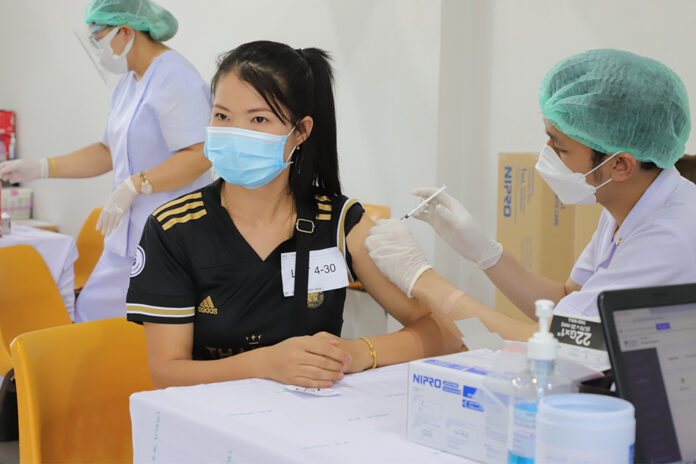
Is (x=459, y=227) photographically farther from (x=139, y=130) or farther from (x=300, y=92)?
(x=139, y=130)

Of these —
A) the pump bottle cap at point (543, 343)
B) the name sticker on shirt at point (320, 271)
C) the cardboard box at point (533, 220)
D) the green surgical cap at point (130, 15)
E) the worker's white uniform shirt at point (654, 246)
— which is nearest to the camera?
the pump bottle cap at point (543, 343)

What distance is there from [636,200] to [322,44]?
2.79 meters

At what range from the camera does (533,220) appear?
309 cm

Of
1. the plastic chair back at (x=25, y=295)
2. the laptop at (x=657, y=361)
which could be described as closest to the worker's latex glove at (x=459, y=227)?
the laptop at (x=657, y=361)

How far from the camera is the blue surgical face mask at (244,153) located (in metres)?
1.65

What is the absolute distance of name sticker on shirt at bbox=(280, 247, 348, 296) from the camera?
5.29 feet

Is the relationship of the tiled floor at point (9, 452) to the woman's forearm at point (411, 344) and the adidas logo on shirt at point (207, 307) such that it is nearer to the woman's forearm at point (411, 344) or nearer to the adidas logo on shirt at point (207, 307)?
the adidas logo on shirt at point (207, 307)

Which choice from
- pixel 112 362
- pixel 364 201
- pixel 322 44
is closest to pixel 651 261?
pixel 112 362

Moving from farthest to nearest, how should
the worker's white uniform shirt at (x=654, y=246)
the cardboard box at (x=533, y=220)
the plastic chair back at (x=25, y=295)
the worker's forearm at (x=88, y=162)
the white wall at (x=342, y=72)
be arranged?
the white wall at (x=342, y=72), the worker's forearm at (x=88, y=162), the cardboard box at (x=533, y=220), the plastic chair back at (x=25, y=295), the worker's white uniform shirt at (x=654, y=246)

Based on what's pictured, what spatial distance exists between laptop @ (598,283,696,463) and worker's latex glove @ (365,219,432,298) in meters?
0.78

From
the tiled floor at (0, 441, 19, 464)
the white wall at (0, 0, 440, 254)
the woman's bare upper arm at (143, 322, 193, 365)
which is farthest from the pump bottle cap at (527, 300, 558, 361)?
the white wall at (0, 0, 440, 254)

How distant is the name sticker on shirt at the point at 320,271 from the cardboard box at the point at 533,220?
1.52 m

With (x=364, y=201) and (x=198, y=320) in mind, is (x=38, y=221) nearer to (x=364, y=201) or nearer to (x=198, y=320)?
(x=364, y=201)

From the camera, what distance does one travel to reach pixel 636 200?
1525mm
